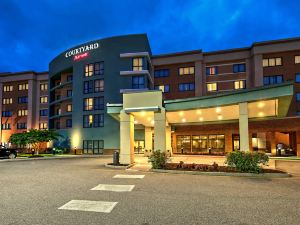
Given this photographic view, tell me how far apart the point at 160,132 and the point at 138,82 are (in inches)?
903

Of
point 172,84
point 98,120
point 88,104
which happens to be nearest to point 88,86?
point 88,104

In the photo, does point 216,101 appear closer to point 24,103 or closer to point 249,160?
point 249,160

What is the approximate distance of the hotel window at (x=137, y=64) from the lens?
42.9 m

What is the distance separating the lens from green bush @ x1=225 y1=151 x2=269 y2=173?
15.2 meters

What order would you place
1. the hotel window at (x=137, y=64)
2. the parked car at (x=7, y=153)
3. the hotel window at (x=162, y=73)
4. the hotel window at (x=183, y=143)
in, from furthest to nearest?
the hotel window at (x=162, y=73)
the hotel window at (x=137, y=64)
the hotel window at (x=183, y=143)
the parked car at (x=7, y=153)

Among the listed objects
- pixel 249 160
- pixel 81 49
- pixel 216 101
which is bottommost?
pixel 249 160

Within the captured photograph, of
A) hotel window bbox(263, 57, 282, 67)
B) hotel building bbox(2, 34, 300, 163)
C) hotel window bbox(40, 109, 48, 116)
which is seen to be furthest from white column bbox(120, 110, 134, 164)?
hotel window bbox(40, 109, 48, 116)

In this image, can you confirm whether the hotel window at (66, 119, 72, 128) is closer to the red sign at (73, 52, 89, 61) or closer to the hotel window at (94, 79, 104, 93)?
the hotel window at (94, 79, 104, 93)

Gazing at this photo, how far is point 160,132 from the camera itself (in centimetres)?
2097

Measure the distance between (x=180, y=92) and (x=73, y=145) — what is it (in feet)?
77.0

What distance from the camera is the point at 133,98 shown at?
21859 mm

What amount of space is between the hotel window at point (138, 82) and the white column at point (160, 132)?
70.0ft

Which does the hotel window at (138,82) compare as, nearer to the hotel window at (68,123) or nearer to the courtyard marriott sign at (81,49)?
the courtyard marriott sign at (81,49)

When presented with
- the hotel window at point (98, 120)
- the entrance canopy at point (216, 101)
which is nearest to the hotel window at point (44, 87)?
the hotel window at point (98, 120)
